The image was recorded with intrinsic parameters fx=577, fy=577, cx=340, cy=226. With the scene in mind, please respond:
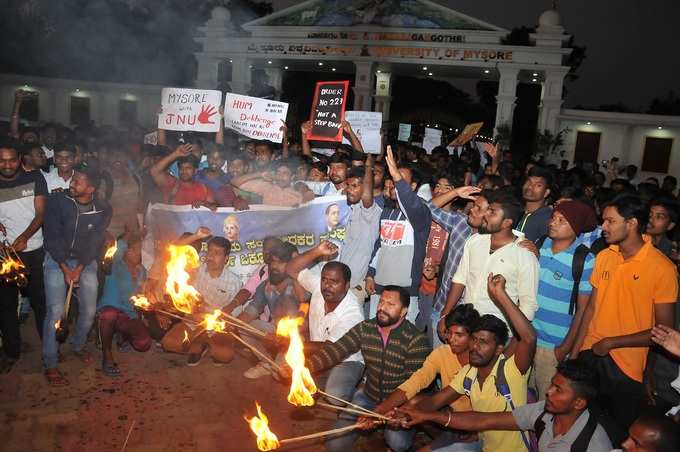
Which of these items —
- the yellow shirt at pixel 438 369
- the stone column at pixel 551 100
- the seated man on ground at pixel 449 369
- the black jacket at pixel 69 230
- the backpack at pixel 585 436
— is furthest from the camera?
the stone column at pixel 551 100

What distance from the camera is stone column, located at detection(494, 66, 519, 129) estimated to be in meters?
26.0

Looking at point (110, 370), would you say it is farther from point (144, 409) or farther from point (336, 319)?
point (336, 319)

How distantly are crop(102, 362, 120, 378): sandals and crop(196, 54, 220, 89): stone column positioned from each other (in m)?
26.7

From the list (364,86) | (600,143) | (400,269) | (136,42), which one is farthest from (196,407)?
(600,143)

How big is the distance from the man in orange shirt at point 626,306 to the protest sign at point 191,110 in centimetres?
598

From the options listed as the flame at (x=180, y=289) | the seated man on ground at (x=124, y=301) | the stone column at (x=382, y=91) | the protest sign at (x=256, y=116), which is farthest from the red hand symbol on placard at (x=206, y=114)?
the stone column at (x=382, y=91)

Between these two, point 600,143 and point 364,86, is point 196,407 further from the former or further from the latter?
point 600,143

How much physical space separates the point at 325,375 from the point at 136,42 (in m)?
12.4

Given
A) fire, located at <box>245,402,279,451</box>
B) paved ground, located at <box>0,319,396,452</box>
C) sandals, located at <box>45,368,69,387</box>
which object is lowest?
paved ground, located at <box>0,319,396,452</box>

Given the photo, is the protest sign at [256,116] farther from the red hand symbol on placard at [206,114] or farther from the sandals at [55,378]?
the sandals at [55,378]

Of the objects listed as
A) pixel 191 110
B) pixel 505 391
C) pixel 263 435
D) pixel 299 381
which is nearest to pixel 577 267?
pixel 505 391

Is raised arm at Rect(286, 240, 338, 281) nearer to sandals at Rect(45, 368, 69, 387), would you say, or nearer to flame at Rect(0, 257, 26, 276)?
sandals at Rect(45, 368, 69, 387)

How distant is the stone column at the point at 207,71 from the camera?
30.7 meters

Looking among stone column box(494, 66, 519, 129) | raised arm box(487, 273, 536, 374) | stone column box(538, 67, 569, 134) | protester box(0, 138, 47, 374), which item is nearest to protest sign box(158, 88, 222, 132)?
A: protester box(0, 138, 47, 374)
